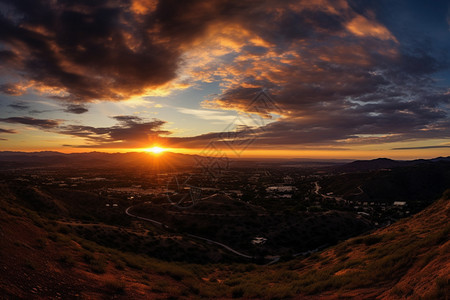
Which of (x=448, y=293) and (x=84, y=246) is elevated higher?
(x=448, y=293)

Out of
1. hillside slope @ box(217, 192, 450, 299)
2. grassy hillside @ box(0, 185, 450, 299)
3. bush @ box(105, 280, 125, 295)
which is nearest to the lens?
hillside slope @ box(217, 192, 450, 299)

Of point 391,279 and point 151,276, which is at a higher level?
point 391,279

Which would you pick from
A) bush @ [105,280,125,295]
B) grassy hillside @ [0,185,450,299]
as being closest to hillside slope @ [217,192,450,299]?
grassy hillside @ [0,185,450,299]

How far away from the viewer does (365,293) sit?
33.2ft

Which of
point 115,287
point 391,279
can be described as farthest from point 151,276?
point 391,279

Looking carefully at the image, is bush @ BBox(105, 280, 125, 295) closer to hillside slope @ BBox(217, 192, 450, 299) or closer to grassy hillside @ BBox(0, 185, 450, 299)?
grassy hillside @ BBox(0, 185, 450, 299)

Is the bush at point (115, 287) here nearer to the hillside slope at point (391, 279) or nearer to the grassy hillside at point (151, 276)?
the grassy hillside at point (151, 276)

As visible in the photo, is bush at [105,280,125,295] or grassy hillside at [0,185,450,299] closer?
grassy hillside at [0,185,450,299]

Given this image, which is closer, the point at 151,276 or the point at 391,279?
the point at 391,279

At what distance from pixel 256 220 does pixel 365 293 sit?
53.6m

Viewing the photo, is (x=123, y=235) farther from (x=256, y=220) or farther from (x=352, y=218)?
(x=352, y=218)

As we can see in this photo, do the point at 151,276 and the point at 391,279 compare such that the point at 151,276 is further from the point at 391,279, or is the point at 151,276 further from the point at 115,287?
the point at 391,279

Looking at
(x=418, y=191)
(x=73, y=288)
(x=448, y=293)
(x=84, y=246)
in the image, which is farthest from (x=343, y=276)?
(x=418, y=191)

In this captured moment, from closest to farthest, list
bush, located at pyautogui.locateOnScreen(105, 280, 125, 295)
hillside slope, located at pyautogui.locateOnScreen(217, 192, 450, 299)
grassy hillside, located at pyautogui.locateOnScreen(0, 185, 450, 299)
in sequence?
hillside slope, located at pyautogui.locateOnScreen(217, 192, 450, 299) → grassy hillside, located at pyautogui.locateOnScreen(0, 185, 450, 299) → bush, located at pyautogui.locateOnScreen(105, 280, 125, 295)
